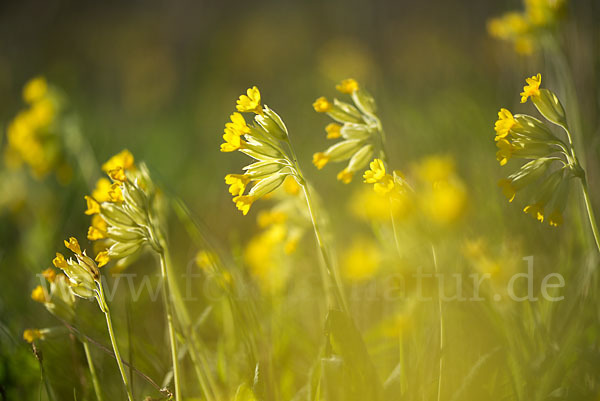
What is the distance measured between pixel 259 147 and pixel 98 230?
0.33 meters

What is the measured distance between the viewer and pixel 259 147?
957 millimetres

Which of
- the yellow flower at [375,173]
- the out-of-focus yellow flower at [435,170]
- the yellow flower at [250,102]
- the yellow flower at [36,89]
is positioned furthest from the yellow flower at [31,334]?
the yellow flower at [36,89]

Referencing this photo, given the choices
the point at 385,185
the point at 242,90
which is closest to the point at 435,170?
the point at 385,185

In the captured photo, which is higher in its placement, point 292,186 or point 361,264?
point 292,186

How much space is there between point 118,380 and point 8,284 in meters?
0.65

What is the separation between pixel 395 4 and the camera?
563 cm

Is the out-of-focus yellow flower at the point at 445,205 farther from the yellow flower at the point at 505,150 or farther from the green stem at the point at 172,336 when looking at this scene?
the green stem at the point at 172,336

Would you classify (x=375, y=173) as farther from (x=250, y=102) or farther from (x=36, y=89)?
(x=36, y=89)

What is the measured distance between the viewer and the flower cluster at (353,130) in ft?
3.50

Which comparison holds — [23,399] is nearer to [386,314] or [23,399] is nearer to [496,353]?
[386,314]

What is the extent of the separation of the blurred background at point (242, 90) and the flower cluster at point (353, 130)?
318 millimetres

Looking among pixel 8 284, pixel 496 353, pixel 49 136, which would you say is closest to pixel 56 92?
pixel 49 136

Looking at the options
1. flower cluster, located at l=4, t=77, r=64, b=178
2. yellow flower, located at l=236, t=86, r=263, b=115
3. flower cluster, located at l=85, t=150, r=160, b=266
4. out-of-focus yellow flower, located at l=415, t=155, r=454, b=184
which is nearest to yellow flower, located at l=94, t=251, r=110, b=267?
flower cluster, located at l=85, t=150, r=160, b=266

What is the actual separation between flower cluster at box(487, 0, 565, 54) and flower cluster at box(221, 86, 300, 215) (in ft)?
3.78
